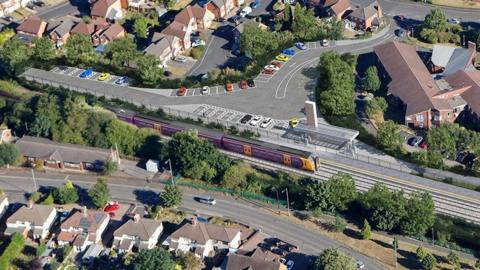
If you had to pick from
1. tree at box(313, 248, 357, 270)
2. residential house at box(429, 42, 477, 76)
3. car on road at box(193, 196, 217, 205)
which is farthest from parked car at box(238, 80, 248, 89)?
tree at box(313, 248, 357, 270)

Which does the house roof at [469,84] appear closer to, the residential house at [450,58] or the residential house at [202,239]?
the residential house at [450,58]

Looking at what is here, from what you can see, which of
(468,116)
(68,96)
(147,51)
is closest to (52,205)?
(68,96)

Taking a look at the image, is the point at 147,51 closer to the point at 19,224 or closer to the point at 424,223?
the point at 19,224

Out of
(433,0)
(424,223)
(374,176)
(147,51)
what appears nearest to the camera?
(424,223)

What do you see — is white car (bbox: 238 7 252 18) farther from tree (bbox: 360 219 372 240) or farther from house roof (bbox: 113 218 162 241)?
tree (bbox: 360 219 372 240)

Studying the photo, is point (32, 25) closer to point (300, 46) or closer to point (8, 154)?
point (8, 154)

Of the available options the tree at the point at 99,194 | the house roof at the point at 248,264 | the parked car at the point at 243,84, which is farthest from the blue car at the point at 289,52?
A: the house roof at the point at 248,264

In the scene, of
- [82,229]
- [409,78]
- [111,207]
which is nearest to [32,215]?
[82,229]
